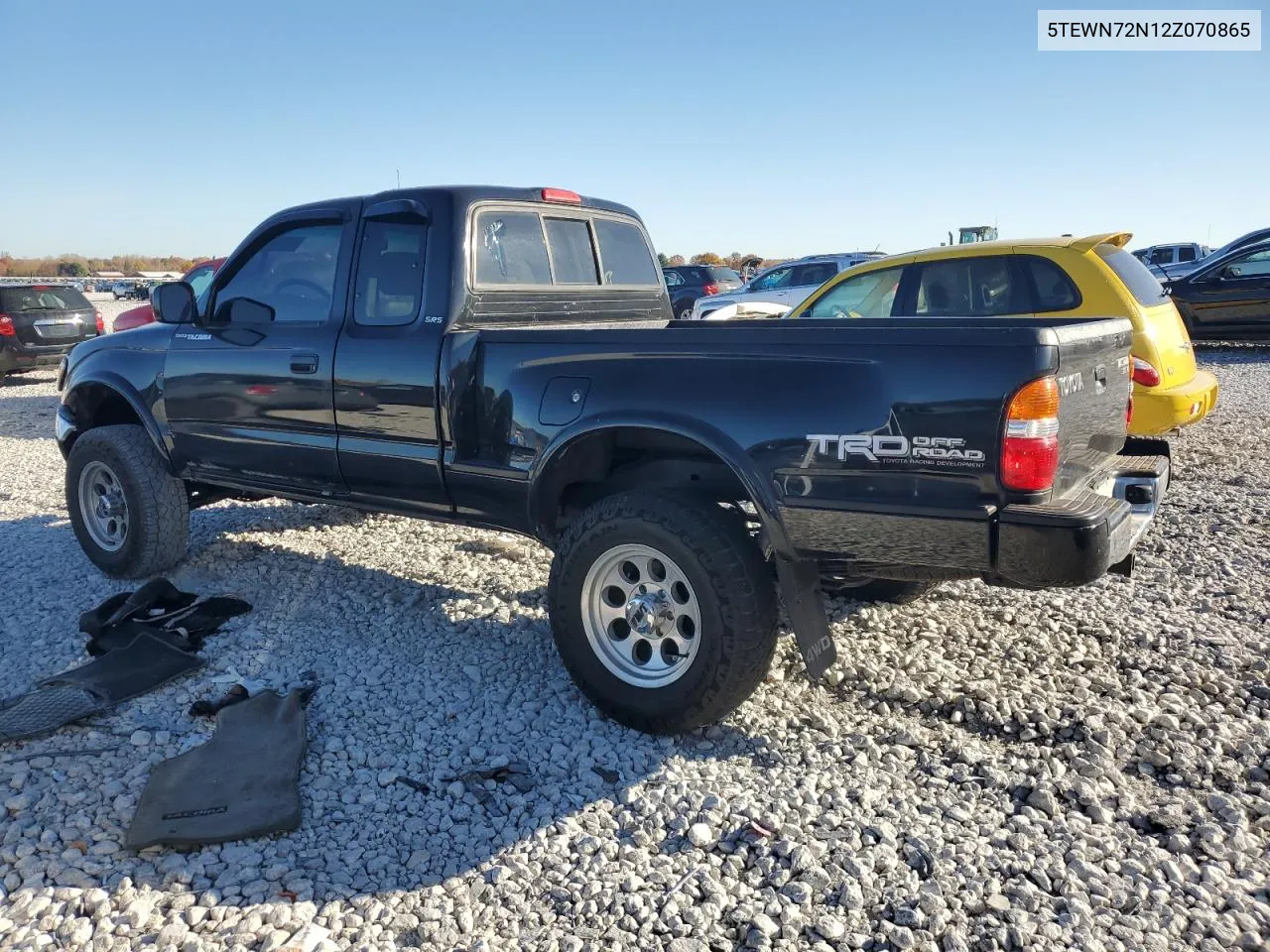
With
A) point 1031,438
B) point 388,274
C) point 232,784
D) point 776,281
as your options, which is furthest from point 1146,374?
point 776,281

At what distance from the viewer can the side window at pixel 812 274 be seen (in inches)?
642

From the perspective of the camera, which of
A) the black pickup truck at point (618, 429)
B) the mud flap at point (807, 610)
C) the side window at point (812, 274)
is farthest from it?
the side window at point (812, 274)

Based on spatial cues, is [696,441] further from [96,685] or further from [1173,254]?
[1173,254]

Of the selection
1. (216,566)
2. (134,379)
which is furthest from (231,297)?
(216,566)

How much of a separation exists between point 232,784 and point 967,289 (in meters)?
5.88

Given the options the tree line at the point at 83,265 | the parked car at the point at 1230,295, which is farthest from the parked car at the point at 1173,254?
the tree line at the point at 83,265

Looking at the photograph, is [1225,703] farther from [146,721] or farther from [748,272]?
[748,272]

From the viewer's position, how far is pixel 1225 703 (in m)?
3.57

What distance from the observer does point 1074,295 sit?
647 cm

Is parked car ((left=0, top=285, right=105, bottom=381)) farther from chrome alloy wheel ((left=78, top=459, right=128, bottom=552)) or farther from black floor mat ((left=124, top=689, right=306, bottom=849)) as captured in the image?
black floor mat ((left=124, top=689, right=306, bottom=849))

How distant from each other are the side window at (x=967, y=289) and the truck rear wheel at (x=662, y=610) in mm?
4247

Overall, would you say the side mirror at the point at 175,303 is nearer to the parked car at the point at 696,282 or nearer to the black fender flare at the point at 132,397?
the black fender flare at the point at 132,397

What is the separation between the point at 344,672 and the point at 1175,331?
19.4ft

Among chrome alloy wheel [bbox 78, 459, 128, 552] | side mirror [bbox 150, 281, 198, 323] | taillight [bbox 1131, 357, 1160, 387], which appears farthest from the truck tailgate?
chrome alloy wheel [bbox 78, 459, 128, 552]
